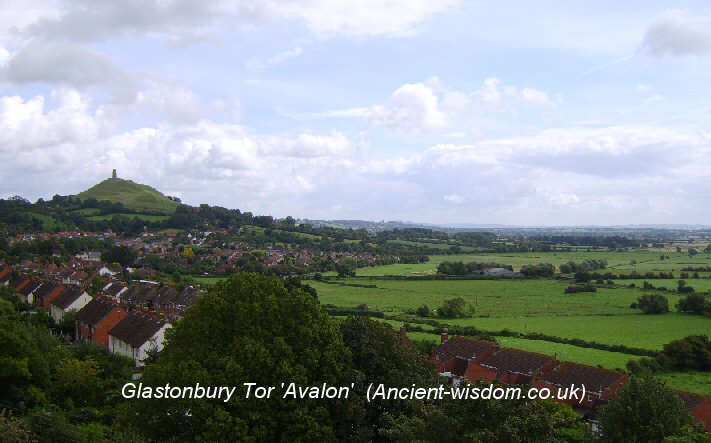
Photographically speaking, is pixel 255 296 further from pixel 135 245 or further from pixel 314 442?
pixel 135 245

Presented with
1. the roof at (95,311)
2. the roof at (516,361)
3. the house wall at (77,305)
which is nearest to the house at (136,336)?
the roof at (95,311)

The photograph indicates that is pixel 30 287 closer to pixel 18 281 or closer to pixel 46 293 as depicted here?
pixel 18 281

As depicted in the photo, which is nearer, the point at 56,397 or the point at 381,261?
the point at 56,397

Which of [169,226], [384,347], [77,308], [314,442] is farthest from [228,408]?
[169,226]

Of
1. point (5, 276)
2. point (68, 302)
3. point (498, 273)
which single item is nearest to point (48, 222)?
point (5, 276)

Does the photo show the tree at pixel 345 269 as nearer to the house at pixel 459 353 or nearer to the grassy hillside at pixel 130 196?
the house at pixel 459 353

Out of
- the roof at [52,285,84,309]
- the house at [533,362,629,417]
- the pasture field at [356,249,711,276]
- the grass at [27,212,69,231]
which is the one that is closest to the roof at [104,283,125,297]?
the roof at [52,285,84,309]

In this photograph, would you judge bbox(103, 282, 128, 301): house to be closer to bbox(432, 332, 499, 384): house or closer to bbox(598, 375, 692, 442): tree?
bbox(432, 332, 499, 384): house
